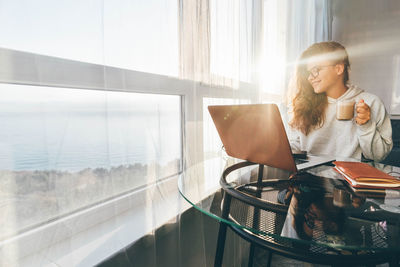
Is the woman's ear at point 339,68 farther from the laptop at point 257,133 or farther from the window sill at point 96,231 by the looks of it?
the window sill at point 96,231

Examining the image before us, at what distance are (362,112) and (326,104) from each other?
290 mm

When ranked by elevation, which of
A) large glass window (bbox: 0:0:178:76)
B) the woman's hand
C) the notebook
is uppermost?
large glass window (bbox: 0:0:178:76)

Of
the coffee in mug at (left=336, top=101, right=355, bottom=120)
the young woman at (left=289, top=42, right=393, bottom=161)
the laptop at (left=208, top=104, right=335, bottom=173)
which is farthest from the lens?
the young woman at (left=289, top=42, right=393, bottom=161)

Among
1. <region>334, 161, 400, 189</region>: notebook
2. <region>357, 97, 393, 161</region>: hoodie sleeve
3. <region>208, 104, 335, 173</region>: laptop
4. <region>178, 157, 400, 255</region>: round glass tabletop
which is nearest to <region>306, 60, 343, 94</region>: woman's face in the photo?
<region>357, 97, 393, 161</region>: hoodie sleeve

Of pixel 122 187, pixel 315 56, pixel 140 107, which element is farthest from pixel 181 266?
pixel 315 56

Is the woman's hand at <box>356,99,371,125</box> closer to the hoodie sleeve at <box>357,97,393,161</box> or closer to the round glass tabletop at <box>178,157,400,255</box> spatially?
the hoodie sleeve at <box>357,97,393,161</box>

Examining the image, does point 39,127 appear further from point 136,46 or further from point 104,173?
point 136,46

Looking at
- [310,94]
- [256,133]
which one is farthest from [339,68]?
[256,133]

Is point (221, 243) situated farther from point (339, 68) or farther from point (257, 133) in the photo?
point (339, 68)

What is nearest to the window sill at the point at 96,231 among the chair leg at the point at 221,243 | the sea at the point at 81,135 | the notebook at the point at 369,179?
the sea at the point at 81,135

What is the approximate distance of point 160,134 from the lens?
0.90m

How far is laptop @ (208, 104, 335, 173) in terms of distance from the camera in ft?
1.95

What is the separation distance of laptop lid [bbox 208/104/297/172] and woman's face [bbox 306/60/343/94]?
99 cm

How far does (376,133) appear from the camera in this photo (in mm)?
1227
